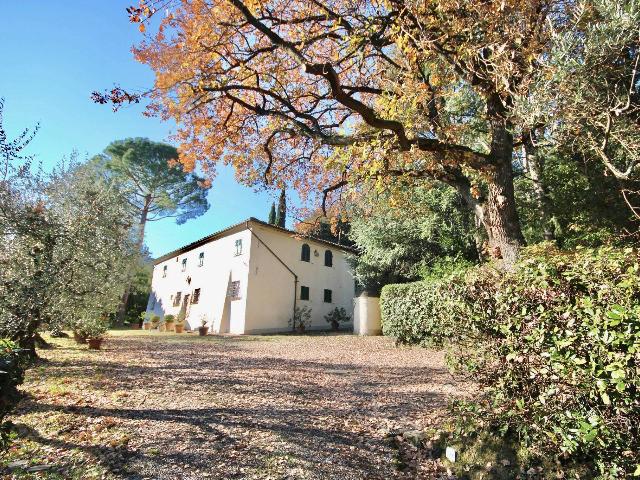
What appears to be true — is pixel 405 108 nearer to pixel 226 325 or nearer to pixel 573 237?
pixel 573 237

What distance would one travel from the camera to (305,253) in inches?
866

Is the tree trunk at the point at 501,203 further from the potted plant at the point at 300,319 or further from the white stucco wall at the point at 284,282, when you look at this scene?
the potted plant at the point at 300,319

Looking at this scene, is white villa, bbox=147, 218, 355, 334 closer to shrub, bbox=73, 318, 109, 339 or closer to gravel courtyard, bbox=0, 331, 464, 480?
shrub, bbox=73, 318, 109, 339

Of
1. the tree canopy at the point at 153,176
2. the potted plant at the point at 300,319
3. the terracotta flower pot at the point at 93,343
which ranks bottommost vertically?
the terracotta flower pot at the point at 93,343

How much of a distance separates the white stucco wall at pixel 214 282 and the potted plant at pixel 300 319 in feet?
10.3

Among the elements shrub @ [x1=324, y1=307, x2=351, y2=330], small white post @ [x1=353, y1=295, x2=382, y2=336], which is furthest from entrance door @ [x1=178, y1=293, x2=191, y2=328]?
small white post @ [x1=353, y1=295, x2=382, y2=336]

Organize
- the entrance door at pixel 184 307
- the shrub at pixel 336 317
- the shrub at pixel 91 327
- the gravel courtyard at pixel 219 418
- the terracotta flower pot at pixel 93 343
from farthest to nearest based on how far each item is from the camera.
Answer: the entrance door at pixel 184 307, the shrub at pixel 336 317, the terracotta flower pot at pixel 93 343, the shrub at pixel 91 327, the gravel courtyard at pixel 219 418

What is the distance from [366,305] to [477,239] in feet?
20.4

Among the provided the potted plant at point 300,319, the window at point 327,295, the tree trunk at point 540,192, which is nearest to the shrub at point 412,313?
the tree trunk at point 540,192

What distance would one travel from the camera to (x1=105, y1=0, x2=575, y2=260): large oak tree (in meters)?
6.07

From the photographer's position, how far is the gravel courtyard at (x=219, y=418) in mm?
3336

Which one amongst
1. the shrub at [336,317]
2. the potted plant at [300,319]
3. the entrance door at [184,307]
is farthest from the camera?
the entrance door at [184,307]

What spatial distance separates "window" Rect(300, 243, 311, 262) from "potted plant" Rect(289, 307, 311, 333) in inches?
120

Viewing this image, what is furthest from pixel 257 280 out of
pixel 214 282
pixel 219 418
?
pixel 219 418
